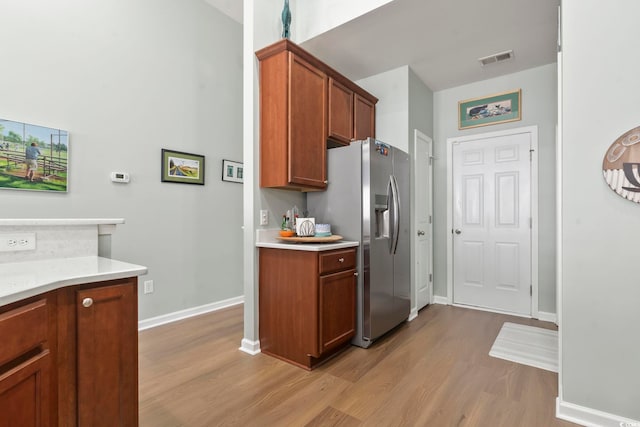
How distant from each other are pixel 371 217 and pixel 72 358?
2081mm

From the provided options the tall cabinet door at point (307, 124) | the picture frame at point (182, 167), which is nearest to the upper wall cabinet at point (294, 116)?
the tall cabinet door at point (307, 124)

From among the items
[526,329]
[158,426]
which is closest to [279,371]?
[158,426]

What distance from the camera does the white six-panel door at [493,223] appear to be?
144 inches

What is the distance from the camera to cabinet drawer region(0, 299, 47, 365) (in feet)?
2.86

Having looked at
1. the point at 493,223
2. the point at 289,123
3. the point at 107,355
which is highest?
the point at 289,123

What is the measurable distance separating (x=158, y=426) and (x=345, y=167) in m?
2.16

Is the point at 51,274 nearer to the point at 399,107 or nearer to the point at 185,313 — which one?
the point at 185,313

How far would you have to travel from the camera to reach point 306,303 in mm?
2348

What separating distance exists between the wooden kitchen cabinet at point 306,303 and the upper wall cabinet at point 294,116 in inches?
24.9

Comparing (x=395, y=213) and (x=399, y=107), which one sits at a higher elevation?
(x=399, y=107)

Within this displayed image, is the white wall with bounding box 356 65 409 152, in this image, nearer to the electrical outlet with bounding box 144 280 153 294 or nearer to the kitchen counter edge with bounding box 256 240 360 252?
the kitchen counter edge with bounding box 256 240 360 252

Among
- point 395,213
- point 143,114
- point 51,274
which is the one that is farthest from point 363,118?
point 51,274

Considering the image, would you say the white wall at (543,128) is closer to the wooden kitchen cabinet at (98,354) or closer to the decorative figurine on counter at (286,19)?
the decorative figurine on counter at (286,19)

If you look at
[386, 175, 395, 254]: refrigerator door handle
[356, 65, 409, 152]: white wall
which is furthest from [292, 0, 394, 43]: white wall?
[386, 175, 395, 254]: refrigerator door handle
